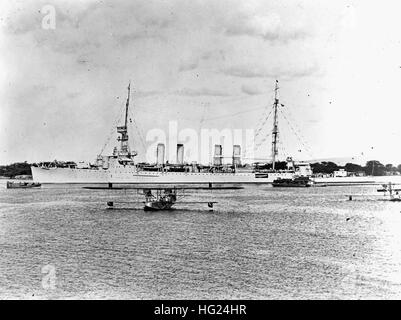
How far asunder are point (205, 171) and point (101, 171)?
27.6 metres

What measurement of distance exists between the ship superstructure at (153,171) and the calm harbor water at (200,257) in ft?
210

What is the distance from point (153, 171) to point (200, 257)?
9240 cm

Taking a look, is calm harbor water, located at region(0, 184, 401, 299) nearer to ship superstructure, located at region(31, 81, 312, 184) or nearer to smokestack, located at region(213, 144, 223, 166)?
ship superstructure, located at region(31, 81, 312, 184)

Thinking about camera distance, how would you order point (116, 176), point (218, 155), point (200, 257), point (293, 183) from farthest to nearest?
1. point (218, 155)
2. point (293, 183)
3. point (116, 176)
4. point (200, 257)

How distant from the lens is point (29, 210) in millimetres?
51281

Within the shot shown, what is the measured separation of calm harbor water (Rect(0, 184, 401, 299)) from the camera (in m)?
19.6

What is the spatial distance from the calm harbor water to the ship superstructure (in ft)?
210

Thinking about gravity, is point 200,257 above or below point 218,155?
below

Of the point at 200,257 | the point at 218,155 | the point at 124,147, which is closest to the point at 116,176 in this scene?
the point at 124,147

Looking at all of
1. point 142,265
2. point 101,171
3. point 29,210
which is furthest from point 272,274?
point 101,171

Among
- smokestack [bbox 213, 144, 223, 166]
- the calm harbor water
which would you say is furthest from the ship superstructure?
the calm harbor water

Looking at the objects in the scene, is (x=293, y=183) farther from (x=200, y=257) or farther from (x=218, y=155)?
(x=200, y=257)

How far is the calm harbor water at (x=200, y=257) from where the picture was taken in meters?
19.6

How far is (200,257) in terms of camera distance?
1000 inches
